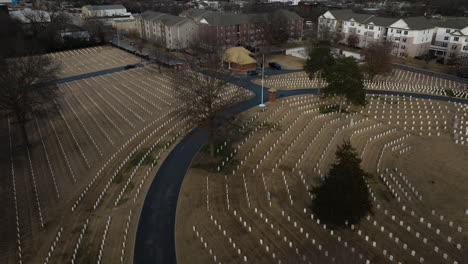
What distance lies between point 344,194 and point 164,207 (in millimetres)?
12814

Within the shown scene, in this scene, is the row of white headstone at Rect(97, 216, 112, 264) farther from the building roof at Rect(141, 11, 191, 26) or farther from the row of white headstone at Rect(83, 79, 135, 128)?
the building roof at Rect(141, 11, 191, 26)

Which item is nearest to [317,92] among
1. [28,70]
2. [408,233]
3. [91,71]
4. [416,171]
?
Answer: [416,171]

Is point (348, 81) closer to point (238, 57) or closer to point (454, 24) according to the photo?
point (238, 57)

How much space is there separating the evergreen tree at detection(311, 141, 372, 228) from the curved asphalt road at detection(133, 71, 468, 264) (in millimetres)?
10091

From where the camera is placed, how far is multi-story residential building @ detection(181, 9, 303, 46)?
78875mm

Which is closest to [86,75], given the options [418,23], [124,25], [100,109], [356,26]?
→ [100,109]

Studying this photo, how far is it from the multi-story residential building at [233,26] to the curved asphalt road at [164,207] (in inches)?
1854

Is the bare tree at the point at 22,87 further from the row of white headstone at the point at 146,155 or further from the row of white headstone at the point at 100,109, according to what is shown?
the row of white headstone at the point at 146,155

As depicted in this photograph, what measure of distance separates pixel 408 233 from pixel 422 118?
24336 millimetres

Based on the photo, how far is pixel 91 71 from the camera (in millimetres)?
63406

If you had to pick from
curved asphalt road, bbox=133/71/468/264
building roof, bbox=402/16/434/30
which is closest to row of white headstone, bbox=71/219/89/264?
curved asphalt road, bbox=133/71/468/264

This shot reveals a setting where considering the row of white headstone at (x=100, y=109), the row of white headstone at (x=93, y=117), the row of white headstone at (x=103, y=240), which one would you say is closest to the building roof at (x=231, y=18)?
the row of white headstone at (x=100, y=109)

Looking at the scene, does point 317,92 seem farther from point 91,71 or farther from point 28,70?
point 91,71

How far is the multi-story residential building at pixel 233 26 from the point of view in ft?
259
